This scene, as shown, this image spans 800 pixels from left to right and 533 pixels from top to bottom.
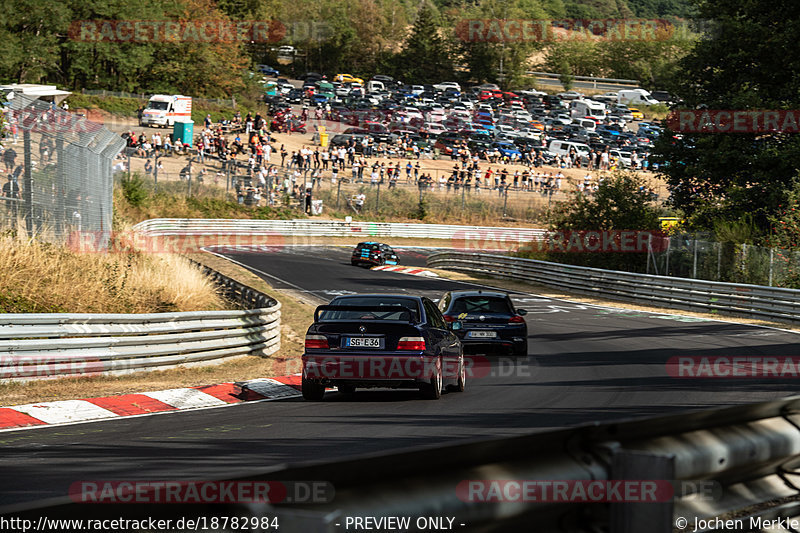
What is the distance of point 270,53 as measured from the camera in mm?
136000

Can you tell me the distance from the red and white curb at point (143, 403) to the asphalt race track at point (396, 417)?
0.51m

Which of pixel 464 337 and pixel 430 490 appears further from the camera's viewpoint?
pixel 464 337

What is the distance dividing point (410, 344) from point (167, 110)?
209ft

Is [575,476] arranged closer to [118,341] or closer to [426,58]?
[118,341]

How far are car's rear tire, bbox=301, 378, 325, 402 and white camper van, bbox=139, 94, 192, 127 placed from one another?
62166 mm

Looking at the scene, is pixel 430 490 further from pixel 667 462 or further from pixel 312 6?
pixel 312 6

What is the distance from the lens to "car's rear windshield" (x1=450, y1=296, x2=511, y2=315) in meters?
19.6

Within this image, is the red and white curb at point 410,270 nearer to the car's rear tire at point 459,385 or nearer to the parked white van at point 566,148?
the car's rear tire at point 459,385

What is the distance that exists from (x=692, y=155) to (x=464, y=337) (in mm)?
22854

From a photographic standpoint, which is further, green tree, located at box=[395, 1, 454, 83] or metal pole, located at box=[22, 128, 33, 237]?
green tree, located at box=[395, 1, 454, 83]

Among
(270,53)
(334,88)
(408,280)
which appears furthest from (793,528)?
(270,53)

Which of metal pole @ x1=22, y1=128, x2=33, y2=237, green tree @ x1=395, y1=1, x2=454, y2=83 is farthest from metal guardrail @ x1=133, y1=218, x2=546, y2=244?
green tree @ x1=395, y1=1, x2=454, y2=83

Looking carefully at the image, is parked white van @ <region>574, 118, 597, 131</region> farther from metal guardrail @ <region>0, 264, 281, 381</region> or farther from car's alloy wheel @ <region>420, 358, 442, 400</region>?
car's alloy wheel @ <region>420, 358, 442, 400</region>

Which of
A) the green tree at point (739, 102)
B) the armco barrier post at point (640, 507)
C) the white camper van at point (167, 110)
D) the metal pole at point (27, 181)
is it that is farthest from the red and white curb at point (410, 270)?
the armco barrier post at point (640, 507)
